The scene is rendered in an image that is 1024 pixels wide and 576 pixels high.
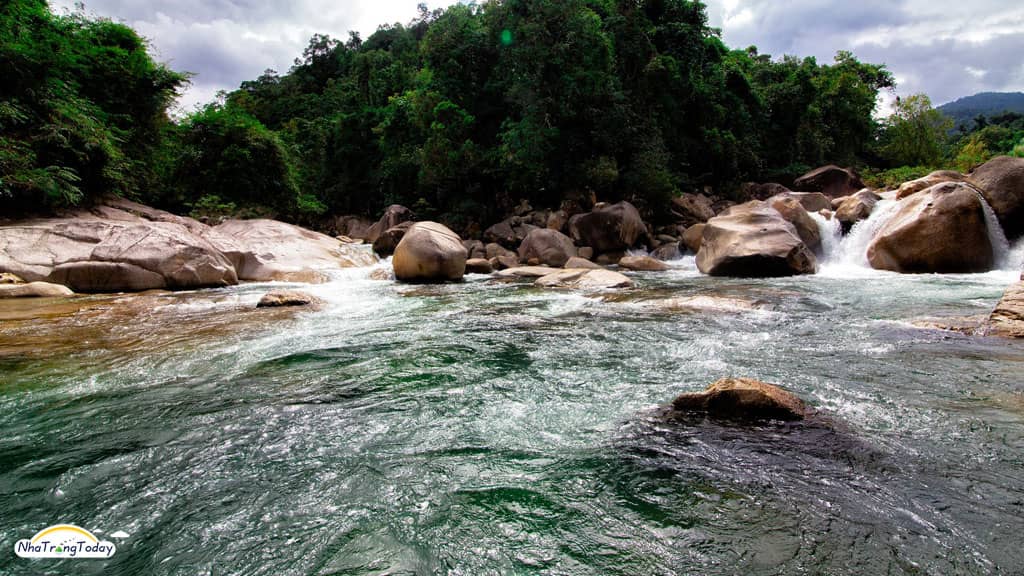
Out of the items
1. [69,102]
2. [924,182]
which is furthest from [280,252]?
[924,182]

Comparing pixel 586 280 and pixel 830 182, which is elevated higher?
pixel 830 182

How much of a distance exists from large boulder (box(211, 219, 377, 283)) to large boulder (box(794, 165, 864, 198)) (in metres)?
24.6

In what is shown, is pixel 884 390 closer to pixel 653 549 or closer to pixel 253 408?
pixel 653 549

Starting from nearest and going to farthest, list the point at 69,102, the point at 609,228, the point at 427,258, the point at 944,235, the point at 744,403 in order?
the point at 744,403, the point at 944,235, the point at 427,258, the point at 69,102, the point at 609,228

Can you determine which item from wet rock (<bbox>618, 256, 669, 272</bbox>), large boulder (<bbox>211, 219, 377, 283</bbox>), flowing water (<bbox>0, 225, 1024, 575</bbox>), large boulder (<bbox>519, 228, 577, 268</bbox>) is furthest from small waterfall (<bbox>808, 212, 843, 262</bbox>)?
large boulder (<bbox>211, 219, 377, 283</bbox>)

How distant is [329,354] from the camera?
18.4 feet

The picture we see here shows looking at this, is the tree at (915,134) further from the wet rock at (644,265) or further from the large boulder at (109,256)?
the large boulder at (109,256)

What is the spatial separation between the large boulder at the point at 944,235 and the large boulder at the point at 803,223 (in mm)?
3032

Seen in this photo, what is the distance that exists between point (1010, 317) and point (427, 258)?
1087 centimetres

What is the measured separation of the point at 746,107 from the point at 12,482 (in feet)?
111

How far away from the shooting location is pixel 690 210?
23.2 meters

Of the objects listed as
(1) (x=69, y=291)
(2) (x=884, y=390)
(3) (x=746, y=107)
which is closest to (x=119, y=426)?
(2) (x=884, y=390)

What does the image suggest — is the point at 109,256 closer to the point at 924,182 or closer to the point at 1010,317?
the point at 1010,317

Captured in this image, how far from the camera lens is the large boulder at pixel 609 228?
18.5 m
